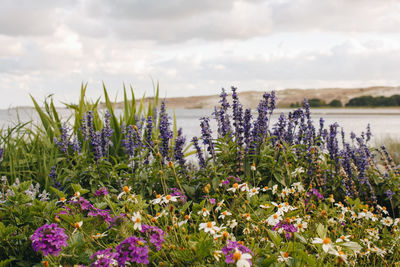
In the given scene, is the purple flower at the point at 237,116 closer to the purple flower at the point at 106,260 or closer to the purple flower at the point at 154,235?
the purple flower at the point at 154,235

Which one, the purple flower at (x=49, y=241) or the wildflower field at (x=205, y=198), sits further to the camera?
the wildflower field at (x=205, y=198)

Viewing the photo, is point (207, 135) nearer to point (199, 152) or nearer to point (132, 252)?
point (199, 152)

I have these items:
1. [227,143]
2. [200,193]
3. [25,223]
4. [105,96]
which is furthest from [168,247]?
[105,96]

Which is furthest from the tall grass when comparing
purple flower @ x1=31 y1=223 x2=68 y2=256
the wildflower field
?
purple flower @ x1=31 y1=223 x2=68 y2=256

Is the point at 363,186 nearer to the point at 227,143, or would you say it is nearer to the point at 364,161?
the point at 364,161

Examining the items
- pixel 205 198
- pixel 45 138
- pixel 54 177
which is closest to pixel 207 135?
pixel 205 198

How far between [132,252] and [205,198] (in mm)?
1678

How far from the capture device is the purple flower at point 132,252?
173cm

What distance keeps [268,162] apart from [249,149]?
26cm

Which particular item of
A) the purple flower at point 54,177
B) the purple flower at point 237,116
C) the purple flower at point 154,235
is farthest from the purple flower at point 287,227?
the purple flower at point 54,177

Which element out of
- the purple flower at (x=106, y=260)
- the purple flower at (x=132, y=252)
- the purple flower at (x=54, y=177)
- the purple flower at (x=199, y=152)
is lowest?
the purple flower at (x=54, y=177)

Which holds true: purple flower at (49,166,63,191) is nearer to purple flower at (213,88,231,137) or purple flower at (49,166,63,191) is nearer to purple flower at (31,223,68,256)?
purple flower at (213,88,231,137)

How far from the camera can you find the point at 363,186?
4668mm

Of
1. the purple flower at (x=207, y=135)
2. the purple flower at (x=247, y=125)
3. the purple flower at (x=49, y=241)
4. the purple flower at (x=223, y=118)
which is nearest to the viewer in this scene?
the purple flower at (x=49, y=241)
